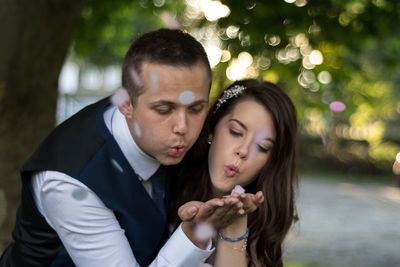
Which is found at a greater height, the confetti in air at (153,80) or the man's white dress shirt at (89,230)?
the confetti in air at (153,80)

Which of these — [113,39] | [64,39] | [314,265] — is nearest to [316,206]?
[314,265]

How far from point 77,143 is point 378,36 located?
3840 millimetres

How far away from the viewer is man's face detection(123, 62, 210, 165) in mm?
2379

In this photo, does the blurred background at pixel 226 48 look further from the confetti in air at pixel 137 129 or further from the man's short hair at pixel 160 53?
the confetti in air at pixel 137 129

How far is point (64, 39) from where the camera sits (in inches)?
198

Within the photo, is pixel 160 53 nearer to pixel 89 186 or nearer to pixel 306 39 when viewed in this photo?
pixel 89 186

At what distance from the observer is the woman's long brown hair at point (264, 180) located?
299 centimetres

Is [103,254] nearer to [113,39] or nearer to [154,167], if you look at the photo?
[154,167]

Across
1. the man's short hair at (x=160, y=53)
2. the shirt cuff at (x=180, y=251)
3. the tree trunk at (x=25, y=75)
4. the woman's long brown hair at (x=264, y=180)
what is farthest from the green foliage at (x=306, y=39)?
the shirt cuff at (x=180, y=251)

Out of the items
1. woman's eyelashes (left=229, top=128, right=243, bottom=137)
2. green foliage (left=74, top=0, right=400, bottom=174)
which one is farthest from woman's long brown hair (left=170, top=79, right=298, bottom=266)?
green foliage (left=74, top=0, right=400, bottom=174)

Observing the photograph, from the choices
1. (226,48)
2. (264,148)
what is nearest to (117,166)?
(264,148)

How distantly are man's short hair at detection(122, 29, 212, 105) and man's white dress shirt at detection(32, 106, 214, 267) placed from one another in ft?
1.28

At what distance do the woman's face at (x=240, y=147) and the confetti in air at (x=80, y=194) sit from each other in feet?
2.23

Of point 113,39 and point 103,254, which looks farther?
point 113,39
